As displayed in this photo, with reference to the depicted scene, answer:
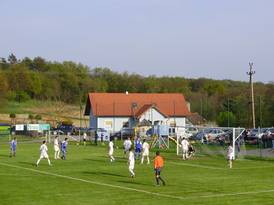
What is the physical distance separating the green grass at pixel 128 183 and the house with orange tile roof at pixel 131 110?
44.7m

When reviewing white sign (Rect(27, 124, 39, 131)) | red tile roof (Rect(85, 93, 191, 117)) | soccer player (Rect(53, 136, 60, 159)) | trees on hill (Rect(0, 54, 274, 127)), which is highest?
trees on hill (Rect(0, 54, 274, 127))

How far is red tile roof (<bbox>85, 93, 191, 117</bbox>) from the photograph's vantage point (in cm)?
9003

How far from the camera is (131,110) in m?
91.4

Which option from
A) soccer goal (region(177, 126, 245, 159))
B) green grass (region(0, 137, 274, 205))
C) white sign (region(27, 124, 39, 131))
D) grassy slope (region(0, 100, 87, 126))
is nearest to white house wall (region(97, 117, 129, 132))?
white sign (region(27, 124, 39, 131))

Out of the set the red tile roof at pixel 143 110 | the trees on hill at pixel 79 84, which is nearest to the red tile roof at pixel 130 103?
the red tile roof at pixel 143 110

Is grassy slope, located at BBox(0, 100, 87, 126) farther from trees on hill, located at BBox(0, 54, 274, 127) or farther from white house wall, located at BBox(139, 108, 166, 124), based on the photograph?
white house wall, located at BBox(139, 108, 166, 124)

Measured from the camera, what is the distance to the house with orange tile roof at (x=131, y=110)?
89500mm

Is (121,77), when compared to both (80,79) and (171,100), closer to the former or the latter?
(80,79)

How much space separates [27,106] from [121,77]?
2379cm

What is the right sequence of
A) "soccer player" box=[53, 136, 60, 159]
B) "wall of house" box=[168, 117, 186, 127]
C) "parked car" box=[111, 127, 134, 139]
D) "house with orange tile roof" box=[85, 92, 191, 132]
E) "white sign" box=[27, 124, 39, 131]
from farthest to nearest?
"wall of house" box=[168, 117, 186, 127], "house with orange tile roof" box=[85, 92, 191, 132], "white sign" box=[27, 124, 39, 131], "parked car" box=[111, 127, 134, 139], "soccer player" box=[53, 136, 60, 159]

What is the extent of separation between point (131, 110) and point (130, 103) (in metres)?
2.29

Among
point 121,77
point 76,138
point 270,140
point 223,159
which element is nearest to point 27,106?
point 121,77

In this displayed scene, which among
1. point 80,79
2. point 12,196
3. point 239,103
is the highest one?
point 80,79

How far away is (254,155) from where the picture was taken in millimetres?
49656
